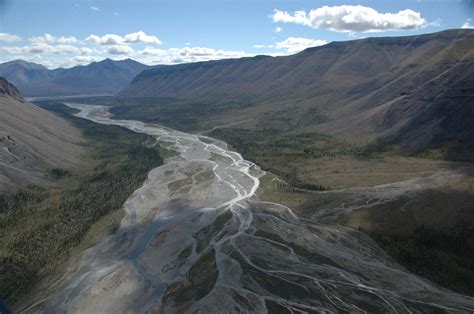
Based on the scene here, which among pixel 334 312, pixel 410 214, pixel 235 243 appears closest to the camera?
pixel 334 312

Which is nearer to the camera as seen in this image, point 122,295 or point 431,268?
point 122,295

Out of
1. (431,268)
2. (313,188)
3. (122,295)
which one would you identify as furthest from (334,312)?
(313,188)

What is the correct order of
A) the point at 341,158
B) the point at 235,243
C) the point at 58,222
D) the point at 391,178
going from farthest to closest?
the point at 341,158 < the point at 391,178 < the point at 58,222 < the point at 235,243

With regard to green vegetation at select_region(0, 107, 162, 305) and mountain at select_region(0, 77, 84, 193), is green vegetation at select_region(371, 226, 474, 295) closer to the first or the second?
green vegetation at select_region(0, 107, 162, 305)

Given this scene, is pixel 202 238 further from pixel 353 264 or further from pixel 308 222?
pixel 353 264

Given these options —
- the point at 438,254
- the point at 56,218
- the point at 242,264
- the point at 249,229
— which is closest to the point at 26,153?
the point at 56,218

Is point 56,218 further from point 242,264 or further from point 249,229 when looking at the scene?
point 242,264

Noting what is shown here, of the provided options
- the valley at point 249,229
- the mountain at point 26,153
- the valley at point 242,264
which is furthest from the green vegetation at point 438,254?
the mountain at point 26,153
